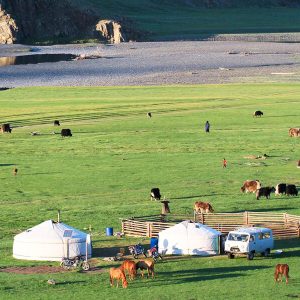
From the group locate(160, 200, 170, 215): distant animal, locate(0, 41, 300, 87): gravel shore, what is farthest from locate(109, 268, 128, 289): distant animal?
locate(0, 41, 300, 87): gravel shore

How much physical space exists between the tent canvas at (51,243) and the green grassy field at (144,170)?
597mm

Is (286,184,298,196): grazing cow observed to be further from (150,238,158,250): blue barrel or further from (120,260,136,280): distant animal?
(120,260,136,280): distant animal

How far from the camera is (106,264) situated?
47000mm

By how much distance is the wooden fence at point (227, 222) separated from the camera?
172 feet

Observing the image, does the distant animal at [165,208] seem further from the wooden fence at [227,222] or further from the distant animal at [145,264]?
the distant animal at [145,264]

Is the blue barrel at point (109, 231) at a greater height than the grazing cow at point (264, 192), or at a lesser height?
lesser

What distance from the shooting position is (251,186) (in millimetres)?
63906

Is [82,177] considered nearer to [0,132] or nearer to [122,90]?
[0,132]

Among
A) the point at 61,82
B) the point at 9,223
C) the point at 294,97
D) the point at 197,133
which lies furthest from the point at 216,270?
the point at 61,82

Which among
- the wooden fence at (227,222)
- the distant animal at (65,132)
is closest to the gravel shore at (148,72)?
the distant animal at (65,132)

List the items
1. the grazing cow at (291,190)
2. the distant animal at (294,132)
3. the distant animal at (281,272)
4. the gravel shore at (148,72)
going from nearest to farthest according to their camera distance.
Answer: the distant animal at (281,272), the grazing cow at (291,190), the distant animal at (294,132), the gravel shore at (148,72)

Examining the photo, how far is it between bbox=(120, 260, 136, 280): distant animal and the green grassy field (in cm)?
42

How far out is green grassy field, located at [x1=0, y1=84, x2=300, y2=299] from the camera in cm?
4375

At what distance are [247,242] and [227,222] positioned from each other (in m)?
6.68
